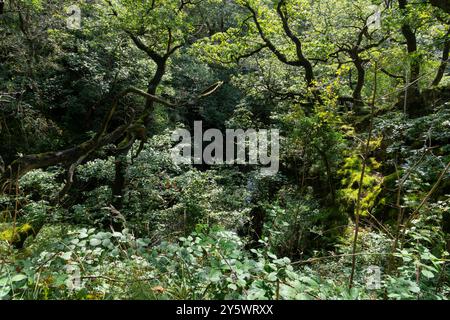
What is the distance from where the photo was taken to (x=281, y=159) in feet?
28.7

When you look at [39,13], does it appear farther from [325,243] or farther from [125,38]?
[325,243]

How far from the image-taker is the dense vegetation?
1755 millimetres

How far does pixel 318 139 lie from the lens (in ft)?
21.5

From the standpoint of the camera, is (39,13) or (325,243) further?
(39,13)

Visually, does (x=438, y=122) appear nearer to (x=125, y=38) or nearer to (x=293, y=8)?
(x=293, y=8)

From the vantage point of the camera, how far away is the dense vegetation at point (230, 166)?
1.75m

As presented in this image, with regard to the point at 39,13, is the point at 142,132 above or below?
below

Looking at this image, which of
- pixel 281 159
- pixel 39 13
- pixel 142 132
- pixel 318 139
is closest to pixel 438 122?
pixel 318 139

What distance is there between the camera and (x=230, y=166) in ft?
33.7

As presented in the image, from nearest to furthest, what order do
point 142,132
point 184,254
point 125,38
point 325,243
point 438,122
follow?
point 184,254, point 438,122, point 142,132, point 325,243, point 125,38
